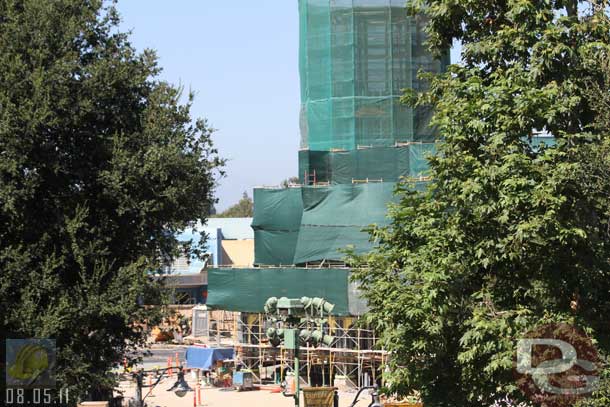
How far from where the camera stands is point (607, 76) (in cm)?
1384

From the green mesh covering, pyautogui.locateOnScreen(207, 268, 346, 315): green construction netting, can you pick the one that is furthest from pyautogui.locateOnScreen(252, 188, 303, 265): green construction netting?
pyautogui.locateOnScreen(207, 268, 346, 315): green construction netting

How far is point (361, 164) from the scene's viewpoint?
45688 mm

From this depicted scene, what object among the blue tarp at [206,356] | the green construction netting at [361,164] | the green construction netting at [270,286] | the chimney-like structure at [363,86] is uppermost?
the chimney-like structure at [363,86]

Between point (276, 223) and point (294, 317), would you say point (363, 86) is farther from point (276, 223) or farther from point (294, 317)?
point (294, 317)

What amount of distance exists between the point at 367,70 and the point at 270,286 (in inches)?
458

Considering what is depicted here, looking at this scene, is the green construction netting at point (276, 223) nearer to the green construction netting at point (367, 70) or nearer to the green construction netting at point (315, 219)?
the green construction netting at point (315, 219)

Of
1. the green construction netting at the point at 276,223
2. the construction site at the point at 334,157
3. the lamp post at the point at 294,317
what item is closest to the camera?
the lamp post at the point at 294,317

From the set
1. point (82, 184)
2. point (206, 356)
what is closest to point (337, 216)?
point (206, 356)

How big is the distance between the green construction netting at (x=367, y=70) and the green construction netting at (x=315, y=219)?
3.44 metres

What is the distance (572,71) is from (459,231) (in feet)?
9.71

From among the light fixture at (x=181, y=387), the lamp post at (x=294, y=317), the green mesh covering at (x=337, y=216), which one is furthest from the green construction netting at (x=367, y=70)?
the lamp post at (x=294, y=317)

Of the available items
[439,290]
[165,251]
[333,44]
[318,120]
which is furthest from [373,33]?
[439,290]

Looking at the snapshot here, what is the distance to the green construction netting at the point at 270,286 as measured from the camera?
38906mm

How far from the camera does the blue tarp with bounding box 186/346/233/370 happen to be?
4372cm
